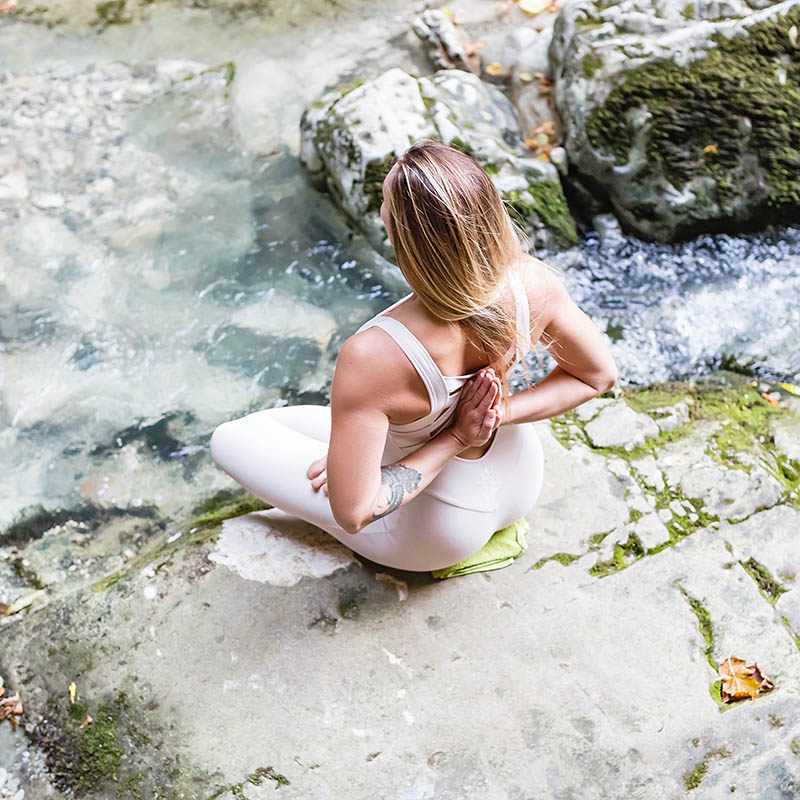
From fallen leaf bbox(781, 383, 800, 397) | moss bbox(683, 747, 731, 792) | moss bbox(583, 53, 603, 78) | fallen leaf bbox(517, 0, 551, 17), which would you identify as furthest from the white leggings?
fallen leaf bbox(517, 0, 551, 17)

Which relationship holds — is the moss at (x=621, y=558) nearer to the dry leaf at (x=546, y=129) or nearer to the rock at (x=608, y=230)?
the rock at (x=608, y=230)

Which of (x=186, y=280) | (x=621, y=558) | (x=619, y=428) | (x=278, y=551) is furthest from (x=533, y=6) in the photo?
(x=278, y=551)

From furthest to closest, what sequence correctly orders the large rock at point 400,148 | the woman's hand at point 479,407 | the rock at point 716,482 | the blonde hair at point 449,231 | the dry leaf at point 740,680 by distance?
the large rock at point 400,148 < the rock at point 716,482 < the dry leaf at point 740,680 < the woman's hand at point 479,407 < the blonde hair at point 449,231

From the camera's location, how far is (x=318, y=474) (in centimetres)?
256

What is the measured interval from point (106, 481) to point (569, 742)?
229 centimetres

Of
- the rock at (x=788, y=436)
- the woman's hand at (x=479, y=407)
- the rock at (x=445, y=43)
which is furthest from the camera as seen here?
the rock at (x=445, y=43)

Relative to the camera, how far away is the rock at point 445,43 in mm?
5379

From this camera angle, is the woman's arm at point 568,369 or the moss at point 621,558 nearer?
the woman's arm at point 568,369

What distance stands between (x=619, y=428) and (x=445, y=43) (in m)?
3.39

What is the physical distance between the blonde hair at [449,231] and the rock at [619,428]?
1.51 metres

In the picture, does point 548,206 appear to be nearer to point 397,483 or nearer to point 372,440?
point 397,483

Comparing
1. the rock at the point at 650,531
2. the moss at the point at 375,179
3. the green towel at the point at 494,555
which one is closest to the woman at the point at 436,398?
the green towel at the point at 494,555

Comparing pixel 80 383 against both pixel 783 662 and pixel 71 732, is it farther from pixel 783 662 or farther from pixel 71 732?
pixel 783 662

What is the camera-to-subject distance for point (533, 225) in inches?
173
